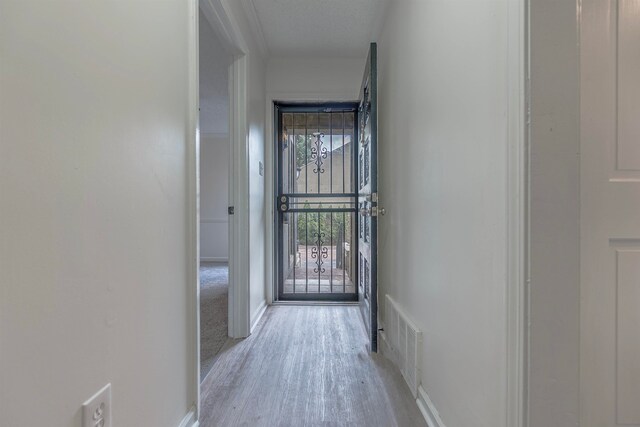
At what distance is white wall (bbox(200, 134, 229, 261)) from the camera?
568 cm

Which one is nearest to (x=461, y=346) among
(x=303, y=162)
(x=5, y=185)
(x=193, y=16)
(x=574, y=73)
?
(x=574, y=73)

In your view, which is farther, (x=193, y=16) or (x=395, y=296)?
(x=395, y=296)

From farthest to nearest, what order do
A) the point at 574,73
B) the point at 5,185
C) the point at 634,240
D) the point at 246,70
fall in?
the point at 246,70 → the point at 634,240 → the point at 574,73 → the point at 5,185

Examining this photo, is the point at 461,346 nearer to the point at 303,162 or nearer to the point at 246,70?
the point at 246,70

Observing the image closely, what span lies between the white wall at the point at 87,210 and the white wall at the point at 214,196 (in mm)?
4687

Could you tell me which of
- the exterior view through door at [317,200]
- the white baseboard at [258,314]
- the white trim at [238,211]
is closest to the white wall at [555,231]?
the white trim at [238,211]

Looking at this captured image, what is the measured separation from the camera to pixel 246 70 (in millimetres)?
2316

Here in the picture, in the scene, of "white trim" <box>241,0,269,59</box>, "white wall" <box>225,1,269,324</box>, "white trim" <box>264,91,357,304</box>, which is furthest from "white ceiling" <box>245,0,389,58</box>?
"white trim" <box>264,91,357,304</box>

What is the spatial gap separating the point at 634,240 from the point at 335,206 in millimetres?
2518

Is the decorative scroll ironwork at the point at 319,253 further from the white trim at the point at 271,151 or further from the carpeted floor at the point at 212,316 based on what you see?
the carpeted floor at the point at 212,316

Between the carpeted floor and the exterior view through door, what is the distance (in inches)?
25.8

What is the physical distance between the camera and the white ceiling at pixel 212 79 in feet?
8.64

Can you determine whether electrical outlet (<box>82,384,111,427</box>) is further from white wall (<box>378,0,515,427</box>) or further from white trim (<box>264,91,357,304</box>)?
white trim (<box>264,91,357,304</box>)

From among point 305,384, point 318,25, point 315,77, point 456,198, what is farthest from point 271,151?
point 456,198
